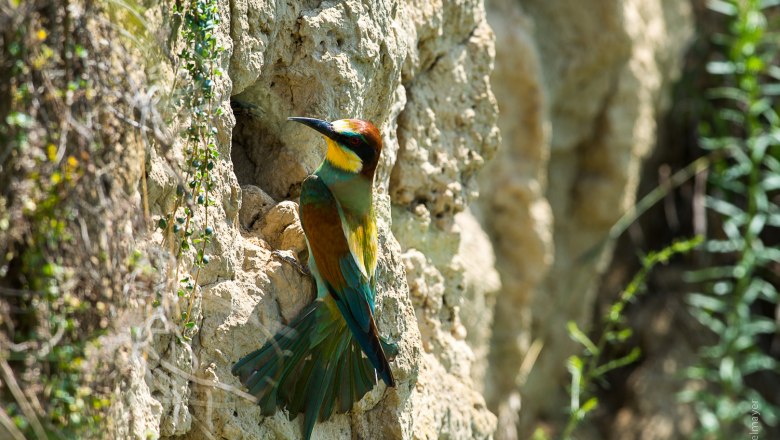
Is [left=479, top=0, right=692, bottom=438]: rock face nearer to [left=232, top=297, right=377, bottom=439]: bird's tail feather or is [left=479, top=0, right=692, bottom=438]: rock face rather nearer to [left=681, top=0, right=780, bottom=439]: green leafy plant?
[left=681, top=0, right=780, bottom=439]: green leafy plant

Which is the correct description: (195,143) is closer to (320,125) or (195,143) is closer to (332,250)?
(320,125)

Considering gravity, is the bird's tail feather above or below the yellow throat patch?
below

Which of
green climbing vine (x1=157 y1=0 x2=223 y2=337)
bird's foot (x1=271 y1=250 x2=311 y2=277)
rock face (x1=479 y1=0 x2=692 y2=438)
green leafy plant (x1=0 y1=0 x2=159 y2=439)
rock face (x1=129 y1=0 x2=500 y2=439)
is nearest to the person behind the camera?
green leafy plant (x1=0 y1=0 x2=159 y2=439)

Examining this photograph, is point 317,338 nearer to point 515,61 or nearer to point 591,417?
point 515,61

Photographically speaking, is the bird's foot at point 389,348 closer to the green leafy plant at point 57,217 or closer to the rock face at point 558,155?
the green leafy plant at point 57,217

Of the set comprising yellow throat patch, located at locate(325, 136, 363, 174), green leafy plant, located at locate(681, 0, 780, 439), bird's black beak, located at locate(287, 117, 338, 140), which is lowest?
green leafy plant, located at locate(681, 0, 780, 439)

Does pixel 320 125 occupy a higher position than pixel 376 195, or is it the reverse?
pixel 320 125

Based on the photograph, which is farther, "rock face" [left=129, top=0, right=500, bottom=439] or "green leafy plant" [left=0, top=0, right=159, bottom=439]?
"rock face" [left=129, top=0, right=500, bottom=439]

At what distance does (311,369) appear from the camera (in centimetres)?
302

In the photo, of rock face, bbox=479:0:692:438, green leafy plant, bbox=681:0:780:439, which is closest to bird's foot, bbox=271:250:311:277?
rock face, bbox=479:0:692:438

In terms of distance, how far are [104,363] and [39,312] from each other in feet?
0.68

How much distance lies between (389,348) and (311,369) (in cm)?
29

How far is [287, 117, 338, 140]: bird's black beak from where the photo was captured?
119 inches

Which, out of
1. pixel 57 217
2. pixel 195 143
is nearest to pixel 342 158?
pixel 195 143
